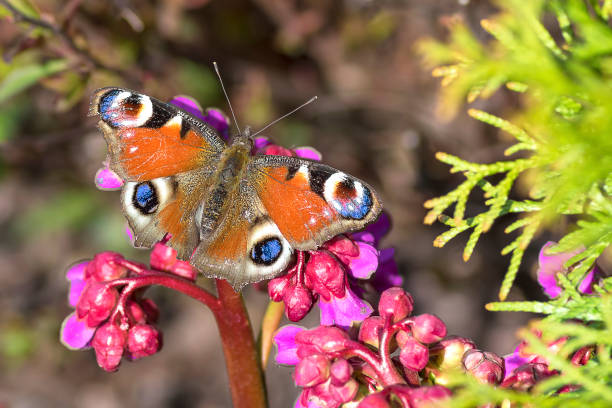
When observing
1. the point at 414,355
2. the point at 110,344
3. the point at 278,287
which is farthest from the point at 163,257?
the point at 414,355

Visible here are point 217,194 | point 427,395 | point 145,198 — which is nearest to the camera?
point 427,395

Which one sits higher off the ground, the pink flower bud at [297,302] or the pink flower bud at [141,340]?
the pink flower bud at [297,302]

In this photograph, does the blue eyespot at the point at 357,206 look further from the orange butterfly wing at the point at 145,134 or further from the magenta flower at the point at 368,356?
the orange butterfly wing at the point at 145,134

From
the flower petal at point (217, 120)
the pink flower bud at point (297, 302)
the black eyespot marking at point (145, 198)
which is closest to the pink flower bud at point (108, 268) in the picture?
the black eyespot marking at point (145, 198)

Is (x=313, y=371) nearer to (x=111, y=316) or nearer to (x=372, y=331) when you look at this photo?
(x=372, y=331)

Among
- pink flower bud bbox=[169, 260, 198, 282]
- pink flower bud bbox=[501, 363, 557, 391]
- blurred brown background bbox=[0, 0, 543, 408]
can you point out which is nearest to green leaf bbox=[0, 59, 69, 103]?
blurred brown background bbox=[0, 0, 543, 408]

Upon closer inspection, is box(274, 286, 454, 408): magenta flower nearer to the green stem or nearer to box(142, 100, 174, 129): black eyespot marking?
the green stem
